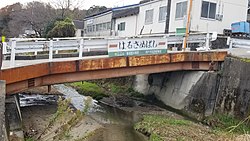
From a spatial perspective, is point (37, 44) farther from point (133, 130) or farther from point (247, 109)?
point (247, 109)

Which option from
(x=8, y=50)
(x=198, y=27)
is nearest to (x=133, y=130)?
(x=8, y=50)

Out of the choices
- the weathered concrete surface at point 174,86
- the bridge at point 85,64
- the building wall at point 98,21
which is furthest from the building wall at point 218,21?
the building wall at point 98,21

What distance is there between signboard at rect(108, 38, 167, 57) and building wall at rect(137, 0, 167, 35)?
8.99 meters

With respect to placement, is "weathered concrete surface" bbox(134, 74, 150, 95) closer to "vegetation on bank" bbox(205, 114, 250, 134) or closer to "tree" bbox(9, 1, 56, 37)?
"vegetation on bank" bbox(205, 114, 250, 134)

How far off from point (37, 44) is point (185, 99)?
7987mm

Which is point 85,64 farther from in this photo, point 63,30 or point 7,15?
point 7,15

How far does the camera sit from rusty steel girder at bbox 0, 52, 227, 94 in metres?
10.9

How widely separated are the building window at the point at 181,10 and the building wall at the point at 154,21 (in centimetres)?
158

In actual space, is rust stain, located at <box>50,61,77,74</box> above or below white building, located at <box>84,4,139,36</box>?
below

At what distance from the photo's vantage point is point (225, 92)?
1403cm

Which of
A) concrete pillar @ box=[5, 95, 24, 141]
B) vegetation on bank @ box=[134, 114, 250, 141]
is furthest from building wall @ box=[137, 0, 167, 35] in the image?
concrete pillar @ box=[5, 95, 24, 141]

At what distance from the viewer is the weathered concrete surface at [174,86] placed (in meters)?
15.7

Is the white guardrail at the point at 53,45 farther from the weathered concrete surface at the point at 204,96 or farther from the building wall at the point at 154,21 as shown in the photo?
the building wall at the point at 154,21

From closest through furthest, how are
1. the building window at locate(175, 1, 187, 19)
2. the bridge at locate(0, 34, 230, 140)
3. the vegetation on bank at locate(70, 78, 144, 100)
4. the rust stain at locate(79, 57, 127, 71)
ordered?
the bridge at locate(0, 34, 230, 140) < the rust stain at locate(79, 57, 127, 71) < the vegetation on bank at locate(70, 78, 144, 100) < the building window at locate(175, 1, 187, 19)
